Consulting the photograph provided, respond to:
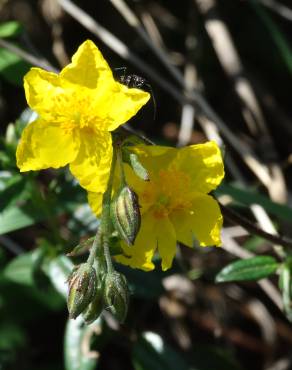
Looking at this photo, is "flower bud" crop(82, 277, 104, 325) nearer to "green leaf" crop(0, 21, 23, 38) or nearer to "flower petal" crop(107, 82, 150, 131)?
"flower petal" crop(107, 82, 150, 131)

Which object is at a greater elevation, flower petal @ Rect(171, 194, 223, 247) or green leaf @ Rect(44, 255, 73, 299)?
flower petal @ Rect(171, 194, 223, 247)

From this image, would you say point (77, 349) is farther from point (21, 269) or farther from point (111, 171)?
point (111, 171)

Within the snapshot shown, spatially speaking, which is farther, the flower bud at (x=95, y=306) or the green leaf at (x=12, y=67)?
the green leaf at (x=12, y=67)

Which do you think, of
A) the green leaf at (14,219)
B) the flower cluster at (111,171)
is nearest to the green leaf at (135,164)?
the flower cluster at (111,171)

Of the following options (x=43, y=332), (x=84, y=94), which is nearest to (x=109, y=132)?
(x=84, y=94)

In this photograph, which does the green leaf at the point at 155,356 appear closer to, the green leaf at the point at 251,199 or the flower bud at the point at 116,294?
the green leaf at the point at 251,199

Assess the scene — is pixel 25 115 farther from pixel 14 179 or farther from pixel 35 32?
pixel 35 32

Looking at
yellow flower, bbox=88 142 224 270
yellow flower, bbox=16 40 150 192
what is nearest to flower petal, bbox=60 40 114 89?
yellow flower, bbox=16 40 150 192
